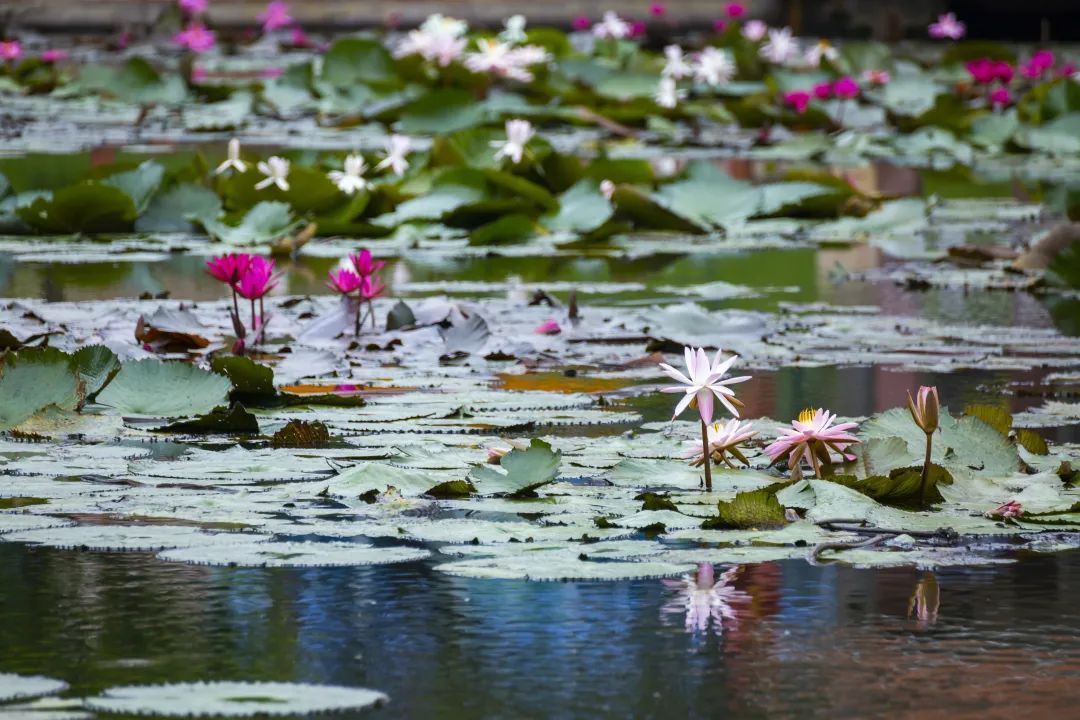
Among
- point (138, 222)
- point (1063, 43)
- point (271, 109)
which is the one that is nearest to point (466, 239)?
point (138, 222)

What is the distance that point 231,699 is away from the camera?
177 cm

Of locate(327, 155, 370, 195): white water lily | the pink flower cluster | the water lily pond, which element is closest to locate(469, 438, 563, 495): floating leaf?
the water lily pond

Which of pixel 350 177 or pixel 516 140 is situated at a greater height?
pixel 516 140

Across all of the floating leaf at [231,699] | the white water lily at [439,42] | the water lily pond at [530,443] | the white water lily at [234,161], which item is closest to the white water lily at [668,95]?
the white water lily at [439,42]

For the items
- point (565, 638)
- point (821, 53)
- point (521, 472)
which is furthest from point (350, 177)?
point (821, 53)

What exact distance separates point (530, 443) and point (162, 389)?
2.21 ft

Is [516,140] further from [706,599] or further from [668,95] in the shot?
[668,95]

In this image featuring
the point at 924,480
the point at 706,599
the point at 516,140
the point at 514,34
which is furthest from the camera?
the point at 514,34

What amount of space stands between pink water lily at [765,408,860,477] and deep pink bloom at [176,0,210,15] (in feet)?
39.9

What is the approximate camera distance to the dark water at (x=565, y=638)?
5.96ft

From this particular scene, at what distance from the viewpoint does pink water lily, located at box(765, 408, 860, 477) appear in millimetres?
2549

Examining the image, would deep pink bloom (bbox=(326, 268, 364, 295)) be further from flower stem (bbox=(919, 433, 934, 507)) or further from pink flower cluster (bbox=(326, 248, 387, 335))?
flower stem (bbox=(919, 433, 934, 507))

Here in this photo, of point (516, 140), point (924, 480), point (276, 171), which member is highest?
point (516, 140)

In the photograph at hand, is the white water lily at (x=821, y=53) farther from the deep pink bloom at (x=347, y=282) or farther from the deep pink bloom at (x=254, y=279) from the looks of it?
the deep pink bloom at (x=254, y=279)
